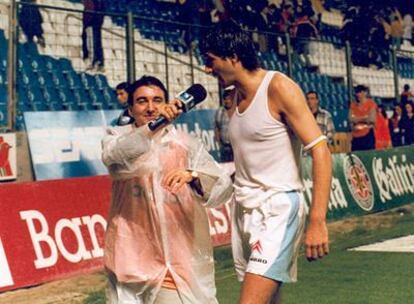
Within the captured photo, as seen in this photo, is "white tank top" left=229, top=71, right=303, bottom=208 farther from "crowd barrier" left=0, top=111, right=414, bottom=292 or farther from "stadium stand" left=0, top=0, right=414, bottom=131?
"stadium stand" left=0, top=0, right=414, bottom=131

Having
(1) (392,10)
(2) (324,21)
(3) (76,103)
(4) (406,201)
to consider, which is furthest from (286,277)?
(2) (324,21)

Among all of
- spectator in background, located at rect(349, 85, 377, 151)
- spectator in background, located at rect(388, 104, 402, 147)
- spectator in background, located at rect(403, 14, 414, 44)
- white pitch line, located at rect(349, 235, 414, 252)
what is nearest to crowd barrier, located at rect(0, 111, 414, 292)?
white pitch line, located at rect(349, 235, 414, 252)

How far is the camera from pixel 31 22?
13.1 metres

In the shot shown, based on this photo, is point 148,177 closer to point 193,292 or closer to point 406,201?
point 193,292

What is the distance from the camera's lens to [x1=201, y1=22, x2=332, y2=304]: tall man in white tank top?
4887 mm

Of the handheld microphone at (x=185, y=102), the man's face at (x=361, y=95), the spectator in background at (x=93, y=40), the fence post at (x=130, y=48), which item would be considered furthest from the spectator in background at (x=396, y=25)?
the handheld microphone at (x=185, y=102)

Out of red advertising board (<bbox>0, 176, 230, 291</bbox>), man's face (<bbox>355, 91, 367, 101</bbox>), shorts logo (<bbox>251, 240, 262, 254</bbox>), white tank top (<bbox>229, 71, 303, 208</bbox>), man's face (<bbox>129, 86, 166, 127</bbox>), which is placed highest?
man's face (<bbox>129, 86, 166, 127</bbox>)

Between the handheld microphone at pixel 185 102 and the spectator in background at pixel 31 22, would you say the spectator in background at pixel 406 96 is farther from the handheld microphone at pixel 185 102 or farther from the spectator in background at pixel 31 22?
the handheld microphone at pixel 185 102

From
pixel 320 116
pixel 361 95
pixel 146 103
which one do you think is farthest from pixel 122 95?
pixel 146 103

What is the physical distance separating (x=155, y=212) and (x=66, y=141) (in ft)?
26.2

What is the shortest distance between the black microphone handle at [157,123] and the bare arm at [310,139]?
2.07 feet

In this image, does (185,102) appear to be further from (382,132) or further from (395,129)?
(395,129)

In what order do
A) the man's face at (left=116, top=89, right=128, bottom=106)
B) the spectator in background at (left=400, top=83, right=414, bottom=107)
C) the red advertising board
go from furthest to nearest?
the spectator in background at (left=400, top=83, right=414, bottom=107), the man's face at (left=116, top=89, right=128, bottom=106), the red advertising board

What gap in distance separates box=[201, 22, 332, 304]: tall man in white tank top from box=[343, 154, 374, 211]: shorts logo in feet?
35.4
